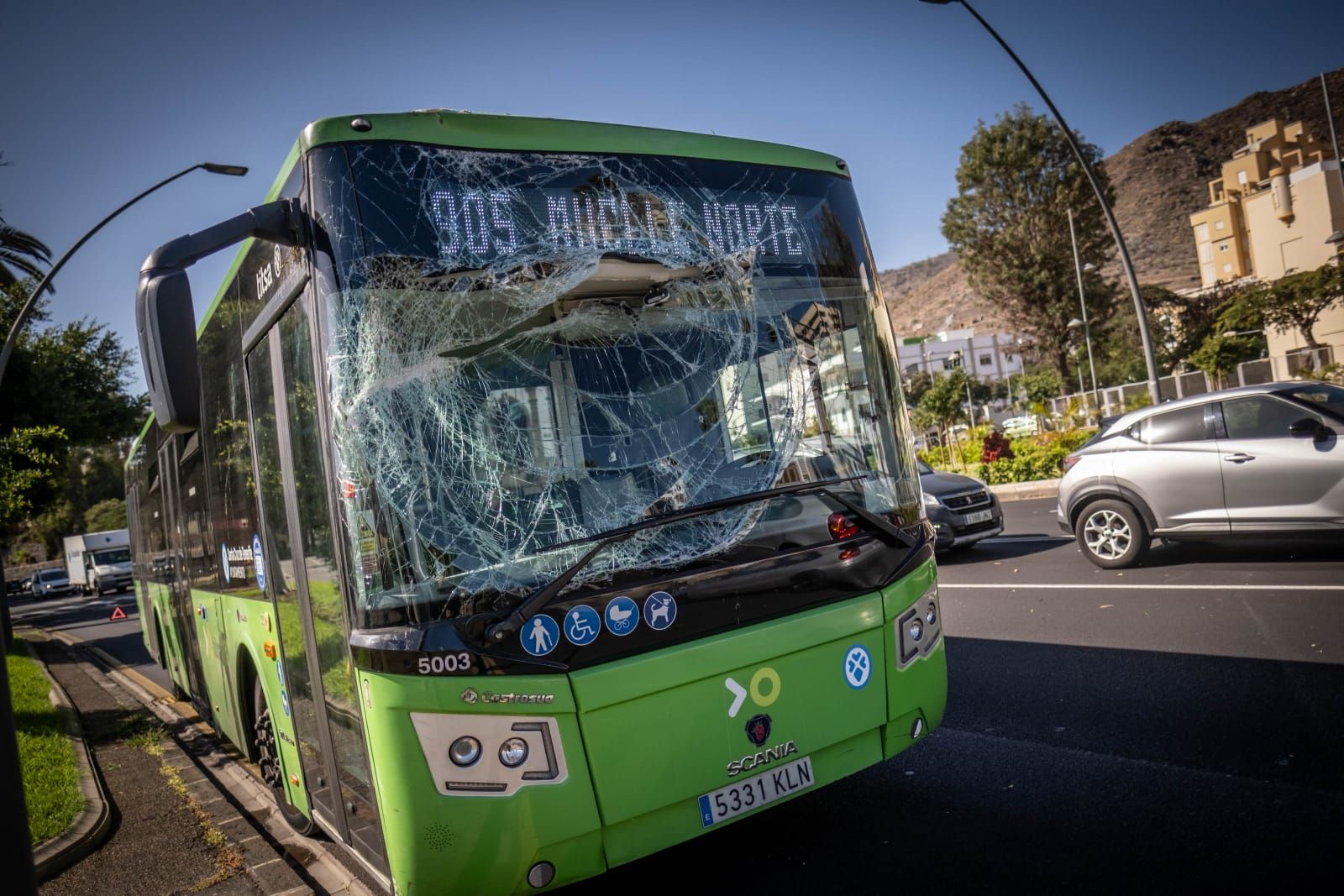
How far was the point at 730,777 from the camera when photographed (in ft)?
11.3

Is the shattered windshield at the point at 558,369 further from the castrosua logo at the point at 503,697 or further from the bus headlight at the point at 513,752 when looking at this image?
the bus headlight at the point at 513,752

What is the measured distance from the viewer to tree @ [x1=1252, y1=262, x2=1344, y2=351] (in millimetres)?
33594

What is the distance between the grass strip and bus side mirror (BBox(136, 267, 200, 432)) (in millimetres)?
1511

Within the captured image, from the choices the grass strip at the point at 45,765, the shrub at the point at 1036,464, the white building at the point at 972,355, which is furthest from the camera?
the white building at the point at 972,355

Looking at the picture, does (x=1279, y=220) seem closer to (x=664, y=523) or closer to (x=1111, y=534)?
(x=1111, y=534)

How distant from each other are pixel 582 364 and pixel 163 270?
4.90 feet

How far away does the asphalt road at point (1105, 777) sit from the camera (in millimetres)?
3539

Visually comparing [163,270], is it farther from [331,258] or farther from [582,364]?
[582,364]

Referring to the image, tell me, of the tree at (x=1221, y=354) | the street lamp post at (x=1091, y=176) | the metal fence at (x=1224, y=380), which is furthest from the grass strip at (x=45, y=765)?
the tree at (x=1221, y=354)

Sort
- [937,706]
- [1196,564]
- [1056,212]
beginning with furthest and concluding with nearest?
[1056,212], [1196,564], [937,706]

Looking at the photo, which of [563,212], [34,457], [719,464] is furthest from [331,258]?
[34,457]

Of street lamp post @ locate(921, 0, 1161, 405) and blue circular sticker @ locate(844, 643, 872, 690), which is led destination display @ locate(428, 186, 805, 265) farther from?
street lamp post @ locate(921, 0, 1161, 405)

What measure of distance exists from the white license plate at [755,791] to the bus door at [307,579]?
1186 mm

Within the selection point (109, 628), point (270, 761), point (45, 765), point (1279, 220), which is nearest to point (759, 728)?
point (270, 761)
